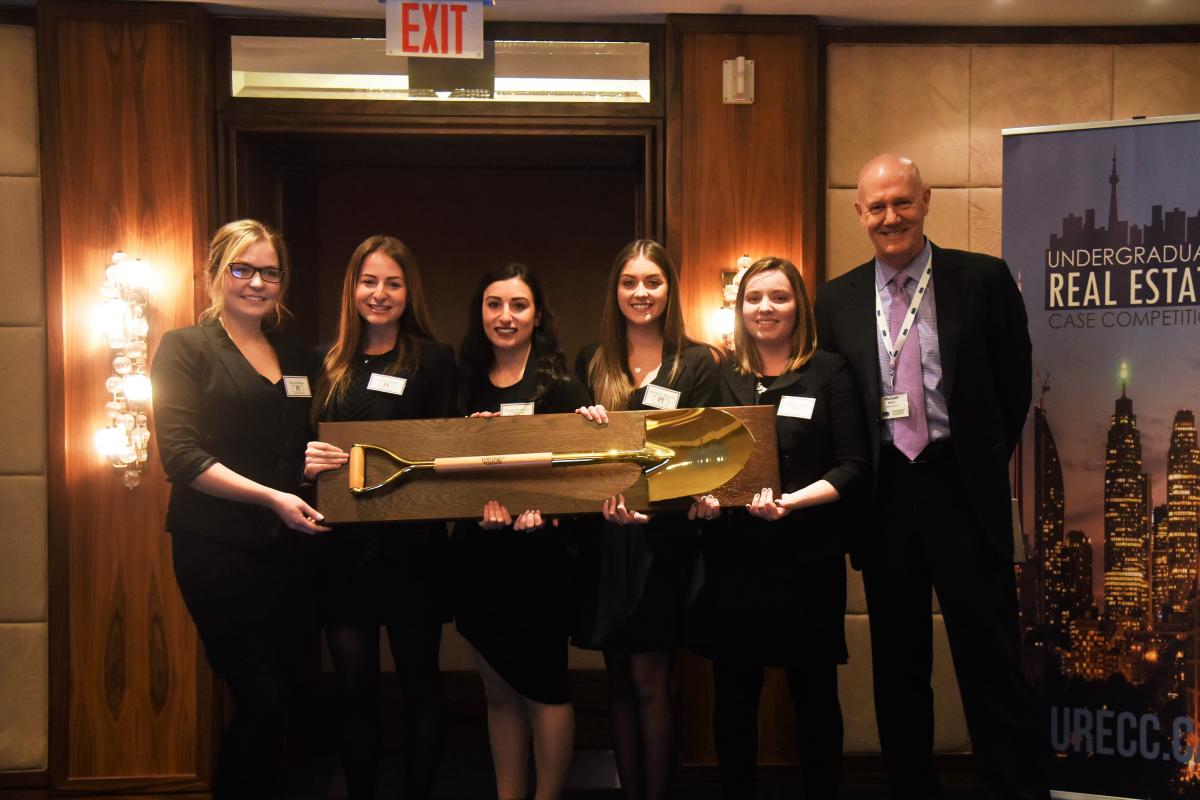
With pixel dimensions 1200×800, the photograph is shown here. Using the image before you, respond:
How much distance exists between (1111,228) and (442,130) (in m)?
2.26

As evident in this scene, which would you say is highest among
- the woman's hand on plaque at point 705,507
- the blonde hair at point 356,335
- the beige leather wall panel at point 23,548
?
the blonde hair at point 356,335

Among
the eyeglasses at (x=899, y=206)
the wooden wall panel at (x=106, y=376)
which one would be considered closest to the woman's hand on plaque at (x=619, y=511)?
the eyeglasses at (x=899, y=206)

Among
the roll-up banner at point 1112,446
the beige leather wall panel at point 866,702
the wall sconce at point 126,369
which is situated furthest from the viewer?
the beige leather wall panel at point 866,702

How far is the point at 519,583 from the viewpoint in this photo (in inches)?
96.2

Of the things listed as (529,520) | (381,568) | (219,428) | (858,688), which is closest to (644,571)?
(529,520)

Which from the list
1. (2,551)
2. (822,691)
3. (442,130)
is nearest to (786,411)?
(822,691)

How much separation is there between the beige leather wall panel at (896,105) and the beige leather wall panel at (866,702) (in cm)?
172

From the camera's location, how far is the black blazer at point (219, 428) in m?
2.35

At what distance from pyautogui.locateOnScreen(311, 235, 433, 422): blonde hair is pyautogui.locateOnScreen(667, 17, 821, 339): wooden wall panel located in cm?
113

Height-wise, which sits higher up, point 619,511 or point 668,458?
point 668,458

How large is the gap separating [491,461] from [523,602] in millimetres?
437

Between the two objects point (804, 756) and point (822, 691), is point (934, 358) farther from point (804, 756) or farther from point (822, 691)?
point (804, 756)

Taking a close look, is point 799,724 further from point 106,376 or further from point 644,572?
point 106,376

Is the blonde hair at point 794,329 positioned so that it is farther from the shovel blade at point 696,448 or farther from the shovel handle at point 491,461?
the shovel handle at point 491,461
